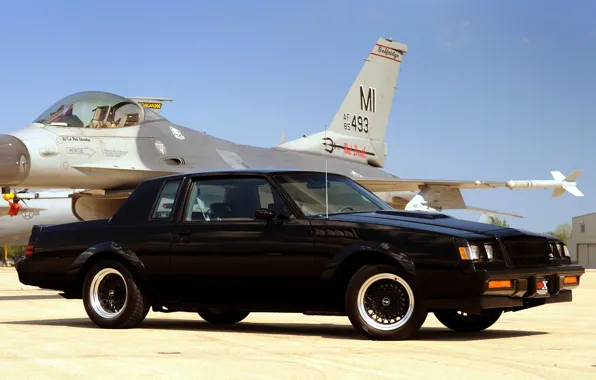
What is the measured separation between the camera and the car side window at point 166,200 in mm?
9477

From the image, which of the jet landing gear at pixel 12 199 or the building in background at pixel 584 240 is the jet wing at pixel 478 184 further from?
the building in background at pixel 584 240

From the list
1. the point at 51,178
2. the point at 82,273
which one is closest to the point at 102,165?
the point at 51,178

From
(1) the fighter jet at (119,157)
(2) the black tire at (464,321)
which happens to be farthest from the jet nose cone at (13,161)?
(2) the black tire at (464,321)

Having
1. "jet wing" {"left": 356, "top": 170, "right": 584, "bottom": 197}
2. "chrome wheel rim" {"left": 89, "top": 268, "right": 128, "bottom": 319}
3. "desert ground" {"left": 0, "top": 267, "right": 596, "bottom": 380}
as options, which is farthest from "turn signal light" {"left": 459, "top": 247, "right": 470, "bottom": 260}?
"jet wing" {"left": 356, "top": 170, "right": 584, "bottom": 197}

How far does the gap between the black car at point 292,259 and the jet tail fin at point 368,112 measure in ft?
61.0

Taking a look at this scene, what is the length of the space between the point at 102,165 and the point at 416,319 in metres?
12.8

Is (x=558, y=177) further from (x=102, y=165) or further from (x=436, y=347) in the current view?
(x=436, y=347)

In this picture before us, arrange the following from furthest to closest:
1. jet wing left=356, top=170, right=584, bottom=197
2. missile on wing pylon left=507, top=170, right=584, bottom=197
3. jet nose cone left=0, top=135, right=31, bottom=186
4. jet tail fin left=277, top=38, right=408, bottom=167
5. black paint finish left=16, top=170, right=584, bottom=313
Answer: jet tail fin left=277, top=38, right=408, bottom=167
missile on wing pylon left=507, top=170, right=584, bottom=197
jet wing left=356, top=170, right=584, bottom=197
jet nose cone left=0, top=135, right=31, bottom=186
black paint finish left=16, top=170, right=584, bottom=313

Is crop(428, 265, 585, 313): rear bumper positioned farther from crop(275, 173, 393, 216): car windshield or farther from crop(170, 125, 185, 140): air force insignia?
crop(170, 125, 185, 140): air force insignia

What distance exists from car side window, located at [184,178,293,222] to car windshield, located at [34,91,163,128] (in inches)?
425

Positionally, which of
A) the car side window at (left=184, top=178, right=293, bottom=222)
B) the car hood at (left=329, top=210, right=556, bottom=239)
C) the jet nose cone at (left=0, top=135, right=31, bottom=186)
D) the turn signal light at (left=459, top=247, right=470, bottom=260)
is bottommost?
the turn signal light at (left=459, top=247, right=470, bottom=260)

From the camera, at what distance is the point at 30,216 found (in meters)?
47.2

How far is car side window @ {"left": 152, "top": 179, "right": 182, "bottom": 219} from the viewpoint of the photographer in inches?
373

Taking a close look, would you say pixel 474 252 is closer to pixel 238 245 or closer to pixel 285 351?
pixel 285 351
